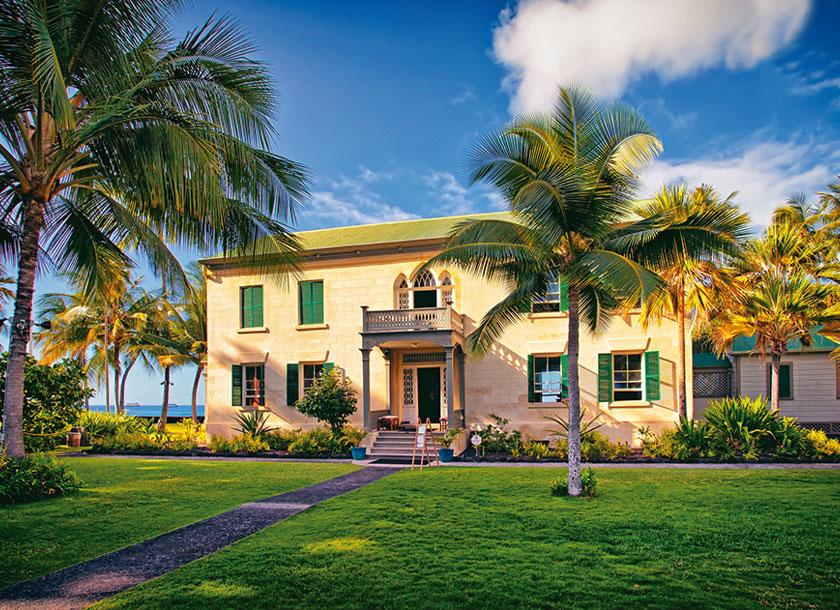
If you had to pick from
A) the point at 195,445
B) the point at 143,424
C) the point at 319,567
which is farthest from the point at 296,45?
the point at 143,424

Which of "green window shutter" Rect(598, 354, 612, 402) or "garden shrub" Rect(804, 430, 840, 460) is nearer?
"garden shrub" Rect(804, 430, 840, 460)

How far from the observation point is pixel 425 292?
20.8 meters

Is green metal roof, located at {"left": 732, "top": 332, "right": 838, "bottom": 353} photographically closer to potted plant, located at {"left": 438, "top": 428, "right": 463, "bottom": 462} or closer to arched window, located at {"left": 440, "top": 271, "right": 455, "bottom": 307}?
arched window, located at {"left": 440, "top": 271, "right": 455, "bottom": 307}

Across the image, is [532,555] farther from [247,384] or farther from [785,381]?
[785,381]

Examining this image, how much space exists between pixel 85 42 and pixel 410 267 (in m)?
13.0

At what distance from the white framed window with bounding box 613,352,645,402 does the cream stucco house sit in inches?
1.3

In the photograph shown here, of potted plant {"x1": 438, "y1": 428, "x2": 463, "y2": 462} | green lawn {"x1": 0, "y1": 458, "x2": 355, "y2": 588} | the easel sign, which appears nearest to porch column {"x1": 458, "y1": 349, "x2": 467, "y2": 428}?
potted plant {"x1": 438, "y1": 428, "x2": 463, "y2": 462}

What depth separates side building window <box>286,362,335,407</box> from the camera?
21.3m

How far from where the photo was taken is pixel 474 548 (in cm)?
736

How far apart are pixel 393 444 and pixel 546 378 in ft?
18.0

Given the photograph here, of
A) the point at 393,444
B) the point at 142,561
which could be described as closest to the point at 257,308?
the point at 393,444

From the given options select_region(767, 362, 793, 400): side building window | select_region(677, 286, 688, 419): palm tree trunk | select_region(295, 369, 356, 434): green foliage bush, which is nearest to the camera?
select_region(677, 286, 688, 419): palm tree trunk

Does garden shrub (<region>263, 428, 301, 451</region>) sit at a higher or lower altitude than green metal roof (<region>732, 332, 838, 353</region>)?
lower

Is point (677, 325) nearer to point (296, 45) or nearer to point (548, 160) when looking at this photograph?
point (548, 160)
